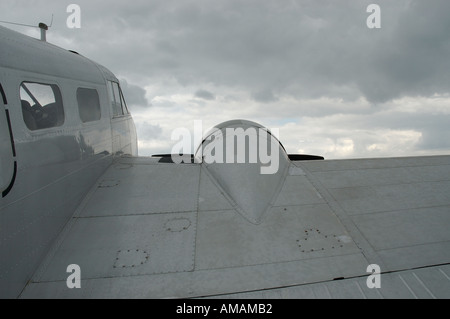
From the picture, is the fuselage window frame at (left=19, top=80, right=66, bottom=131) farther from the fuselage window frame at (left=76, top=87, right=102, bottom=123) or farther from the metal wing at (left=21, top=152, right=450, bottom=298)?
the metal wing at (left=21, top=152, right=450, bottom=298)

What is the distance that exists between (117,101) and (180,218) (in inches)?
178

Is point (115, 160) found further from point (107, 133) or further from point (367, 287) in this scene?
point (367, 287)

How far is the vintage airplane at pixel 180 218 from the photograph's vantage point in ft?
11.1

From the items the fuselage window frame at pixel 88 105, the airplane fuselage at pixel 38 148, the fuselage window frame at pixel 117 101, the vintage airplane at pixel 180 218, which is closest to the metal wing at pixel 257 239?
the vintage airplane at pixel 180 218

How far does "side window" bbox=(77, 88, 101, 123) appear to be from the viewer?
17.2ft

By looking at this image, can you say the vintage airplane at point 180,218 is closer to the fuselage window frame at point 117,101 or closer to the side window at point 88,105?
the side window at point 88,105

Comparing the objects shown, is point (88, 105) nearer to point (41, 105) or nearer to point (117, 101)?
point (41, 105)

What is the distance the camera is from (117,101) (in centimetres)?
785

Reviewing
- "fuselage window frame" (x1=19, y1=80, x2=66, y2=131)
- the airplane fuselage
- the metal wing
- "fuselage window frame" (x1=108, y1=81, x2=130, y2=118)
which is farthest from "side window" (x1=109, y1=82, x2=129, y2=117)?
"fuselage window frame" (x1=19, y1=80, x2=66, y2=131)

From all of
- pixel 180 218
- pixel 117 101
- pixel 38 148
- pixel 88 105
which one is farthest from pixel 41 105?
pixel 117 101
